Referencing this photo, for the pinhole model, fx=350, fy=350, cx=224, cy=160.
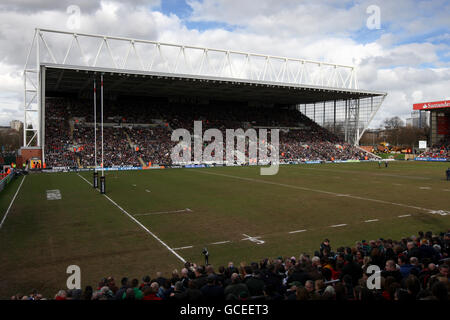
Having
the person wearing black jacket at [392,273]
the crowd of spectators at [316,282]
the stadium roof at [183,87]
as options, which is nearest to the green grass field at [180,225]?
the crowd of spectators at [316,282]

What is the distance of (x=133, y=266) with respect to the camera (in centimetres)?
1018

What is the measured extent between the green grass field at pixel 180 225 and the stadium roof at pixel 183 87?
2477 cm

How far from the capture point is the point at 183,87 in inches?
2253

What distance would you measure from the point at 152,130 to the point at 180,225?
48.5 metres

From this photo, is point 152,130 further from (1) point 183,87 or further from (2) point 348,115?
(2) point 348,115

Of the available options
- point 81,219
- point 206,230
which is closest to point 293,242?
point 206,230

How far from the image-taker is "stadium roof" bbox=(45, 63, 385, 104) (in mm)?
46750
